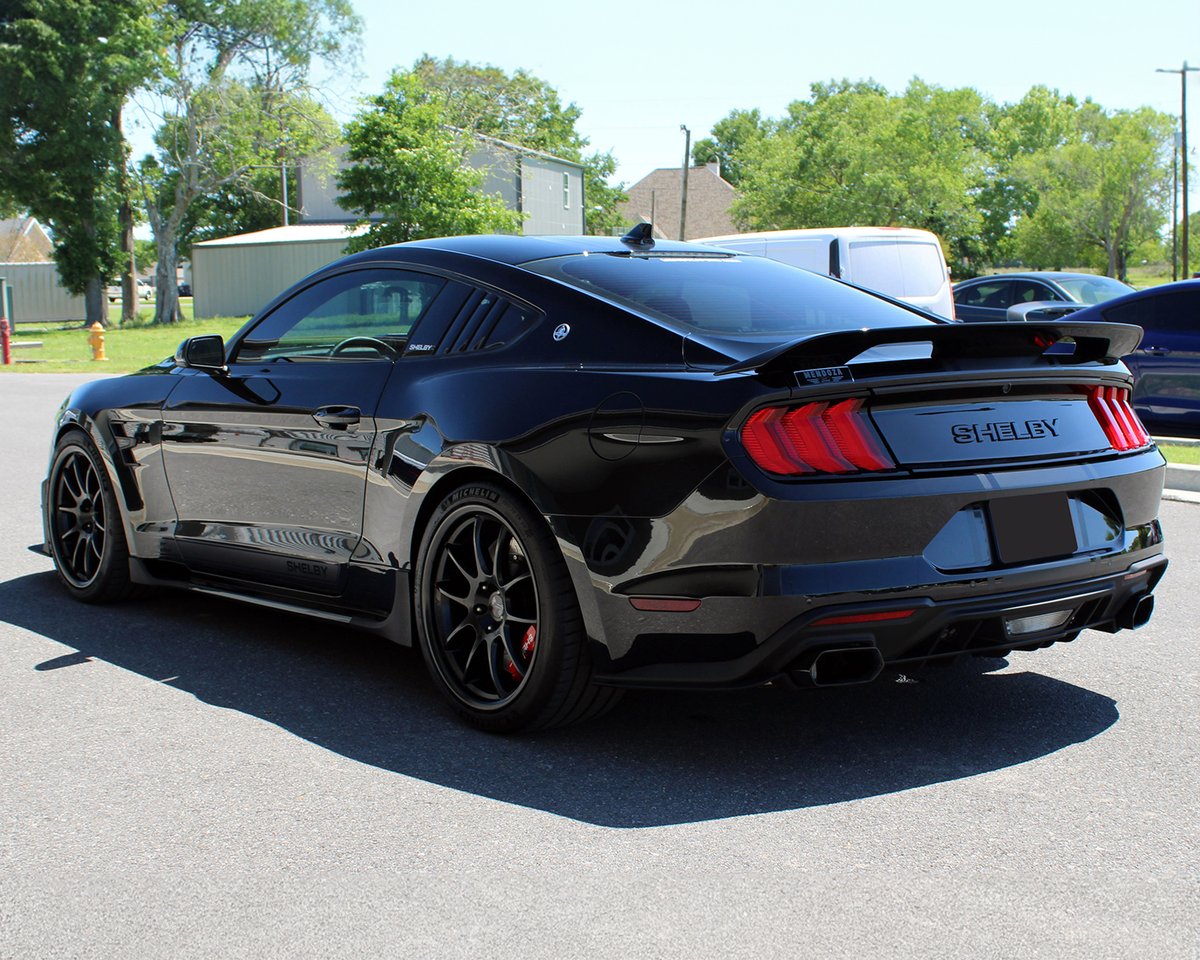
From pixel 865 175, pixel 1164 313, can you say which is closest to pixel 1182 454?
pixel 1164 313

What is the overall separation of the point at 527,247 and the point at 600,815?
2.09 metres

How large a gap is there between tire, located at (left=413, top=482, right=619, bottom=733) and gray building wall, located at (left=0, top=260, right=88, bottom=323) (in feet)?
197

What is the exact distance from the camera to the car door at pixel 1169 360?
12328 millimetres

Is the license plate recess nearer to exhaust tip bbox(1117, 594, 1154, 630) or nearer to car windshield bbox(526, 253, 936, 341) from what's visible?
exhaust tip bbox(1117, 594, 1154, 630)

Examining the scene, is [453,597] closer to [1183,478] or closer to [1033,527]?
[1033,527]

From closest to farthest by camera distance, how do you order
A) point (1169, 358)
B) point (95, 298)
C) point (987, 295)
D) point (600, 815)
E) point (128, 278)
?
point (600, 815) < point (1169, 358) < point (987, 295) < point (95, 298) < point (128, 278)

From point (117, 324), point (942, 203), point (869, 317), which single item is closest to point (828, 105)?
point (942, 203)

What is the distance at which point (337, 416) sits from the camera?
16.1 feet

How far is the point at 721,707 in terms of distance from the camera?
467 cm

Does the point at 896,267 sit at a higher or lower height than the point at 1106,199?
lower

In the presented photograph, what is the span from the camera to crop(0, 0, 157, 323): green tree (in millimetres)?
44125

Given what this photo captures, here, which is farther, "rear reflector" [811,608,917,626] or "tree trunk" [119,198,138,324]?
"tree trunk" [119,198,138,324]

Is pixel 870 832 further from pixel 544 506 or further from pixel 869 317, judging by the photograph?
pixel 869 317

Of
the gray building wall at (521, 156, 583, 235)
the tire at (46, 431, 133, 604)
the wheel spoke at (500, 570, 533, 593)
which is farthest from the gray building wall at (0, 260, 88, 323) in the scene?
the wheel spoke at (500, 570, 533, 593)
